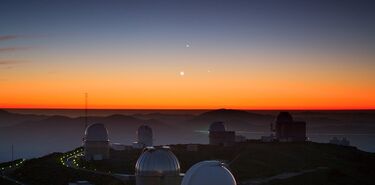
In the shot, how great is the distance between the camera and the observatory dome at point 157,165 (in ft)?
130

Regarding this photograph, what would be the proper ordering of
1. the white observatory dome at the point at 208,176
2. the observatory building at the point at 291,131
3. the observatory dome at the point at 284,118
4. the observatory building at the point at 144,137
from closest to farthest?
the white observatory dome at the point at 208,176 < the observatory building at the point at 144,137 < the observatory building at the point at 291,131 < the observatory dome at the point at 284,118

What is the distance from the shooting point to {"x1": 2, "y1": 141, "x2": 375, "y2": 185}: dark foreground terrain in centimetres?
6091

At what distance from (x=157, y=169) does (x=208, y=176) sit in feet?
37.0

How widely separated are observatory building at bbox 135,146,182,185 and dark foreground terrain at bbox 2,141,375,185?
534 inches

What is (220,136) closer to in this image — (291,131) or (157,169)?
(291,131)

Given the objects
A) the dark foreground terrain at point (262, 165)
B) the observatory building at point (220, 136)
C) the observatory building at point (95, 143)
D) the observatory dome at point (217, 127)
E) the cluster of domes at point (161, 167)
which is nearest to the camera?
the cluster of domes at point (161, 167)

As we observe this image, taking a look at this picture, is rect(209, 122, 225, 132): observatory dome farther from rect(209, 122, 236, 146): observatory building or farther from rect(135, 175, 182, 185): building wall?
rect(135, 175, 182, 185): building wall

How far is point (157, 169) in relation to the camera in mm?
39688

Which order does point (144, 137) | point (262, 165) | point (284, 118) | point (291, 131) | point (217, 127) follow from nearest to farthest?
point (262, 165)
point (144, 137)
point (217, 127)
point (291, 131)
point (284, 118)

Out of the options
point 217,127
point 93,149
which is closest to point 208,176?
point 93,149

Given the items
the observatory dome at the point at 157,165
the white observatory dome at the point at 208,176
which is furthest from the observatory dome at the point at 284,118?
the white observatory dome at the point at 208,176

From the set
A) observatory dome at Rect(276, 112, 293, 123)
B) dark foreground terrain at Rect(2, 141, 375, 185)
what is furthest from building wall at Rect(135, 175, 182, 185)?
observatory dome at Rect(276, 112, 293, 123)

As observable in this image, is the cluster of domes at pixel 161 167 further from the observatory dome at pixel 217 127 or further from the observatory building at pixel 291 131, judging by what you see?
the observatory building at pixel 291 131

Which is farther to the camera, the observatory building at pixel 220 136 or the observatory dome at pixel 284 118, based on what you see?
the observatory dome at pixel 284 118
